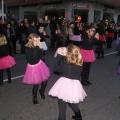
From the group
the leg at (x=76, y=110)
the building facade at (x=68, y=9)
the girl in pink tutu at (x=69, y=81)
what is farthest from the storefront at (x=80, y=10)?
the girl in pink tutu at (x=69, y=81)

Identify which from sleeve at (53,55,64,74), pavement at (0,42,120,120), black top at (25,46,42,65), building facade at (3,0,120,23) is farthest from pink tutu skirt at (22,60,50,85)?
building facade at (3,0,120,23)

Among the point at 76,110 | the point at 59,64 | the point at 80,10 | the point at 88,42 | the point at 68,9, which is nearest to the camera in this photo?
the point at 59,64

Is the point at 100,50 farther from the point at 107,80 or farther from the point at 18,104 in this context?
the point at 18,104

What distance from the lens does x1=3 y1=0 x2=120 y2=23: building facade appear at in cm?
2495

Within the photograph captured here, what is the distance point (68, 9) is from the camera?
24.7 metres

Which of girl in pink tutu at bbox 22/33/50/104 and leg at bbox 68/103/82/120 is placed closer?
leg at bbox 68/103/82/120

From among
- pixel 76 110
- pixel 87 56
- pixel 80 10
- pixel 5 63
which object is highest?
pixel 80 10

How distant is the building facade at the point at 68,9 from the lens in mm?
24953

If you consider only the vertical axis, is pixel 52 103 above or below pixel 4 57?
below

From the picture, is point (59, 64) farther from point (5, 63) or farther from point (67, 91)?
point (5, 63)

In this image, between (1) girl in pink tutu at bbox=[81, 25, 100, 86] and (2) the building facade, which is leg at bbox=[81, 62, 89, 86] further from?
(2) the building facade

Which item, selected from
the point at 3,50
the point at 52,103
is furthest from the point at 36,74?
the point at 3,50

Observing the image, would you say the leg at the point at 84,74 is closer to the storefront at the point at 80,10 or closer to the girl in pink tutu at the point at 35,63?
the girl in pink tutu at the point at 35,63

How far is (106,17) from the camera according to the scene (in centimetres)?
2998
